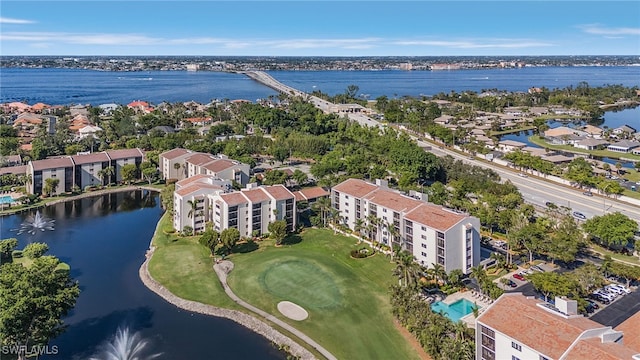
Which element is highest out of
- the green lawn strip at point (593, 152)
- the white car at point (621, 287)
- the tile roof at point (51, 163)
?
the tile roof at point (51, 163)

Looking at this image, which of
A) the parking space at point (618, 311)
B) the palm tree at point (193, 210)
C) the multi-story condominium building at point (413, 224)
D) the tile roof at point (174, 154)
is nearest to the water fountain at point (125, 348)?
the palm tree at point (193, 210)

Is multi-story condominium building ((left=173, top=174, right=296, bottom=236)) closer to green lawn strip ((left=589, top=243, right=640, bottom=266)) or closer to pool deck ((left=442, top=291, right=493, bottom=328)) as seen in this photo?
pool deck ((left=442, top=291, right=493, bottom=328))

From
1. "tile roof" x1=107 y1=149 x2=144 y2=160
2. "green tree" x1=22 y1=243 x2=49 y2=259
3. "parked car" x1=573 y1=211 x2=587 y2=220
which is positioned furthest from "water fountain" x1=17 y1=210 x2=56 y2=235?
"parked car" x1=573 y1=211 x2=587 y2=220

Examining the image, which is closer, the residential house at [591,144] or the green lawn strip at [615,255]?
the green lawn strip at [615,255]

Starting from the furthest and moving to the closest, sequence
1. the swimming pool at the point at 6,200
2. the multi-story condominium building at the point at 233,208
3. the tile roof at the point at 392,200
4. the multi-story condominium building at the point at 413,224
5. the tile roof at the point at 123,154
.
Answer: the tile roof at the point at 123,154
the swimming pool at the point at 6,200
the multi-story condominium building at the point at 233,208
the tile roof at the point at 392,200
the multi-story condominium building at the point at 413,224

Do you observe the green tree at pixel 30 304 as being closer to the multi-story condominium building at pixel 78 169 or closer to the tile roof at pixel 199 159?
the tile roof at pixel 199 159

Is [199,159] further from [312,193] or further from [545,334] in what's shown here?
[545,334]

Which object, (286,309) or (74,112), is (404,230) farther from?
(74,112)
